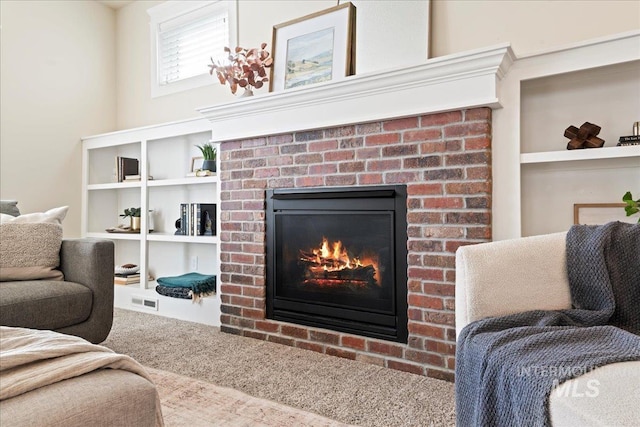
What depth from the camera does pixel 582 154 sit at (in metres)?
1.91

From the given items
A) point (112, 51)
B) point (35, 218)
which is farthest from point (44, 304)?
point (112, 51)

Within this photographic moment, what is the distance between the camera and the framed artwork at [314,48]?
8.79ft

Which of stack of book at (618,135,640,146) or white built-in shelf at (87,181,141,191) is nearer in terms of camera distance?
stack of book at (618,135,640,146)

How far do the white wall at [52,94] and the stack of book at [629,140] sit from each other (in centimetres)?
425

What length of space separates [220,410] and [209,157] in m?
2.09

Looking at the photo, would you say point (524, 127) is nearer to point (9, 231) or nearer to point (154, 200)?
point (9, 231)

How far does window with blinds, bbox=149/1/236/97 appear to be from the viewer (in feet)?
11.8

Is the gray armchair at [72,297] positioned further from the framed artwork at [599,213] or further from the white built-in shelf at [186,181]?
the framed artwork at [599,213]

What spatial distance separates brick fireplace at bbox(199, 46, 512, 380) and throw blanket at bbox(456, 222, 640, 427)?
731 millimetres

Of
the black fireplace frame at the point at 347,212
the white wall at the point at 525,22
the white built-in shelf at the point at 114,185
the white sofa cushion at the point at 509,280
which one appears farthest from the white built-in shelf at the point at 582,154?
the white built-in shelf at the point at 114,185

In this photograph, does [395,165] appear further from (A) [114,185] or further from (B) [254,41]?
(A) [114,185]

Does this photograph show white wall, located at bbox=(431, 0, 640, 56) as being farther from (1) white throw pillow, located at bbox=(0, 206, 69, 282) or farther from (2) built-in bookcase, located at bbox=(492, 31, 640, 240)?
(1) white throw pillow, located at bbox=(0, 206, 69, 282)

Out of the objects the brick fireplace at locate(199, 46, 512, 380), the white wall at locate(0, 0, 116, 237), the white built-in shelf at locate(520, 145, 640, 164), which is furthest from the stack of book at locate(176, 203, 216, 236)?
the white built-in shelf at locate(520, 145, 640, 164)

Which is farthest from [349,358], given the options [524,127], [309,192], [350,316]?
[524,127]
